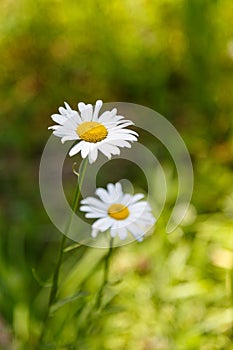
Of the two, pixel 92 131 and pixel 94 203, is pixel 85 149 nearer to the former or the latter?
pixel 92 131

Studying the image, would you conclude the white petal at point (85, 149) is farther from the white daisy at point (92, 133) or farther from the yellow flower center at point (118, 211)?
the yellow flower center at point (118, 211)

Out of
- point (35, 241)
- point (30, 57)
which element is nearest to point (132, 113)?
point (30, 57)

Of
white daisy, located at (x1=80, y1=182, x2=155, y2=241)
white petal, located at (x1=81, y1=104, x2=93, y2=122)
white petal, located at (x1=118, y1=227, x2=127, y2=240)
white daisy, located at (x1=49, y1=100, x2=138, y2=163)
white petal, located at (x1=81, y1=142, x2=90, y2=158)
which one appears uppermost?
white petal, located at (x1=81, y1=104, x2=93, y2=122)

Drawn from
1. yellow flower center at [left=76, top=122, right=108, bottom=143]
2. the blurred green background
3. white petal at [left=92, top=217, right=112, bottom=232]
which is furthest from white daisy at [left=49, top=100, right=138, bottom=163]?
the blurred green background

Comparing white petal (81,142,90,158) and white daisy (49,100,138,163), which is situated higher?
white daisy (49,100,138,163)

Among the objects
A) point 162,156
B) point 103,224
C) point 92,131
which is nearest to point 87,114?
point 92,131

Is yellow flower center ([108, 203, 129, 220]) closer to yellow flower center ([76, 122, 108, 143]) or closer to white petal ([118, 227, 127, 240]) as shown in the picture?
white petal ([118, 227, 127, 240])

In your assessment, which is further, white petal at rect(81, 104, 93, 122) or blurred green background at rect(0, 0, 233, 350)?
blurred green background at rect(0, 0, 233, 350)
